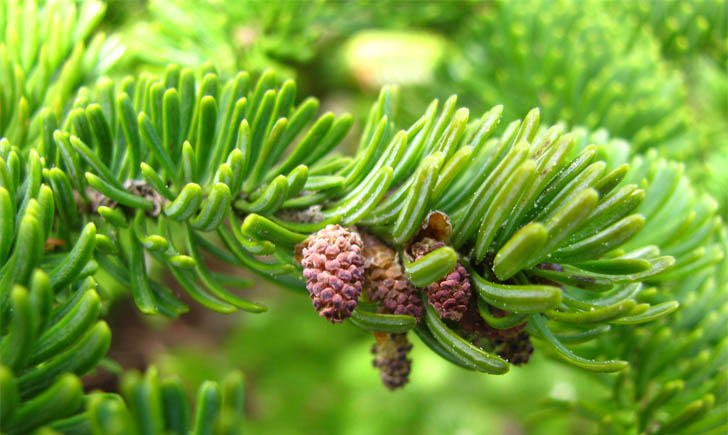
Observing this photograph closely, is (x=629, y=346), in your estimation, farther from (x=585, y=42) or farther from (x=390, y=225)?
(x=585, y=42)

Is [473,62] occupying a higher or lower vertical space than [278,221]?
higher

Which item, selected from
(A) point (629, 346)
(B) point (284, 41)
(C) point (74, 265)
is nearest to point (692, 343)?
(A) point (629, 346)

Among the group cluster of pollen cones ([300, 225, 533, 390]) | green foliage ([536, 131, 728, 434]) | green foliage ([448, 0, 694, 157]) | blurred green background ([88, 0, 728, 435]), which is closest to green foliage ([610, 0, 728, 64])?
blurred green background ([88, 0, 728, 435])

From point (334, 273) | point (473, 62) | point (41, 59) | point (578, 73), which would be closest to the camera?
point (334, 273)

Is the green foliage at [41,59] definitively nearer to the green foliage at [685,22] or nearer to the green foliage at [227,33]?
the green foliage at [227,33]

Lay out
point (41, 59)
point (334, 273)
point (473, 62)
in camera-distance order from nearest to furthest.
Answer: point (334, 273)
point (41, 59)
point (473, 62)

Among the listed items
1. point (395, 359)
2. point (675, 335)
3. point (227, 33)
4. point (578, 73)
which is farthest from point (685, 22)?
point (395, 359)

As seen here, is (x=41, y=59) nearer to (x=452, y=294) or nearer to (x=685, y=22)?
(x=452, y=294)
